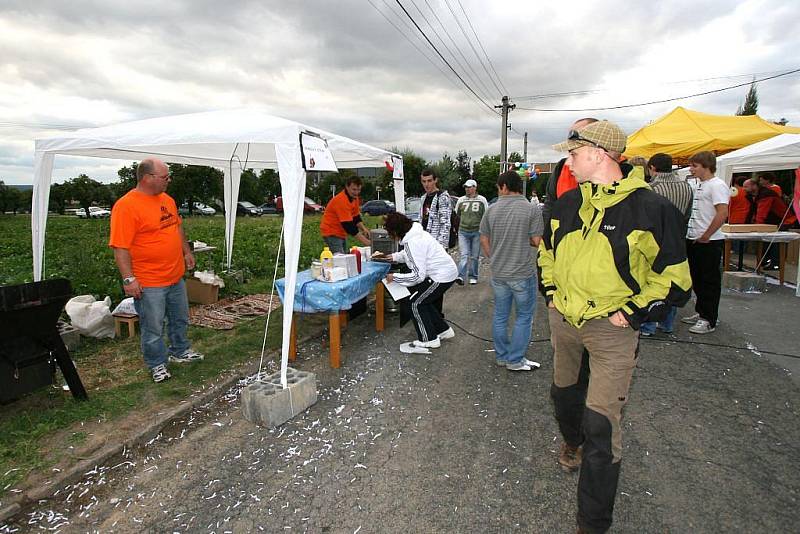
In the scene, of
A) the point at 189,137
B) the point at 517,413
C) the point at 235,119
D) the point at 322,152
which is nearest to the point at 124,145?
the point at 189,137

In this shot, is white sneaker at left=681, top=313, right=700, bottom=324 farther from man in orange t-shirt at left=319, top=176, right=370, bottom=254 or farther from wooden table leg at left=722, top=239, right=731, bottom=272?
man in orange t-shirt at left=319, top=176, right=370, bottom=254

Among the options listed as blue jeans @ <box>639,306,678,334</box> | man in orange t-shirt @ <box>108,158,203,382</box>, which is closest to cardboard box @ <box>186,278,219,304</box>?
man in orange t-shirt @ <box>108,158,203,382</box>

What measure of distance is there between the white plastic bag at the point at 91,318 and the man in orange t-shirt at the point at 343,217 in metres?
2.89

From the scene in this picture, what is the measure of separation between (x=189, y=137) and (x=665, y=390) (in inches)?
181

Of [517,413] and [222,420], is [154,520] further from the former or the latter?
[517,413]

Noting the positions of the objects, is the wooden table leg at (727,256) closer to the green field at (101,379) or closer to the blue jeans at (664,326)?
the blue jeans at (664,326)

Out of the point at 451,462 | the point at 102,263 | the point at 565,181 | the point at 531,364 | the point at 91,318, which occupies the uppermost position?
the point at 565,181

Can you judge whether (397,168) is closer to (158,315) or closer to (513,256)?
(513,256)

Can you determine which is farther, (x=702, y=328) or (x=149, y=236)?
(x=702, y=328)

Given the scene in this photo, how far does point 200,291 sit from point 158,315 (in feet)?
9.26

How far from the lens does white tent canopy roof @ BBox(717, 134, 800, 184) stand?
670cm

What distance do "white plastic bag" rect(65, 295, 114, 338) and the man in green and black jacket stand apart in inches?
202

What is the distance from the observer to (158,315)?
13.6 ft

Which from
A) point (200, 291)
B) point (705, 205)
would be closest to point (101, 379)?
point (200, 291)
